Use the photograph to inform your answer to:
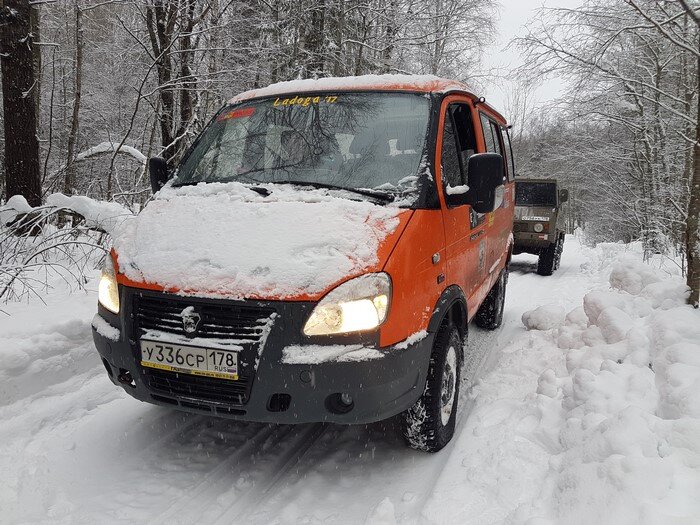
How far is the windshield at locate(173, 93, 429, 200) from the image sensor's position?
9.63 ft

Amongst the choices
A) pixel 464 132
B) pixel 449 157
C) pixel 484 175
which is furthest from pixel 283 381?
pixel 464 132

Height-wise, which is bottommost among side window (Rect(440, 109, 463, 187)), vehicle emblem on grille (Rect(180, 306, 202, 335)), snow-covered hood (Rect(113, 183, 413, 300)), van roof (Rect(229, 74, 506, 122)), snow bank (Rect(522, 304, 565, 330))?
snow bank (Rect(522, 304, 565, 330))

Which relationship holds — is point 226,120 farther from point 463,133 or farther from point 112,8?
point 112,8

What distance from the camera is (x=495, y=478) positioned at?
2525mm

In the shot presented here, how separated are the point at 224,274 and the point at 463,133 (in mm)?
2230

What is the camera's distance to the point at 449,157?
3201 millimetres

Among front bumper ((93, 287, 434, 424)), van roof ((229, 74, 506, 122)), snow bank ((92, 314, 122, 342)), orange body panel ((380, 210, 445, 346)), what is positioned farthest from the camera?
van roof ((229, 74, 506, 122))

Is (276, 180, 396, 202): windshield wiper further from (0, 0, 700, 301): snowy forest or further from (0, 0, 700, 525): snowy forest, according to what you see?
(0, 0, 700, 301): snowy forest

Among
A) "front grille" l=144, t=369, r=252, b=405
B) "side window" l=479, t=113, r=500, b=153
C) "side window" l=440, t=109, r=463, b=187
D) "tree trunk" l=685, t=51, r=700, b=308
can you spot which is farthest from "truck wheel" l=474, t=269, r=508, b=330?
"front grille" l=144, t=369, r=252, b=405

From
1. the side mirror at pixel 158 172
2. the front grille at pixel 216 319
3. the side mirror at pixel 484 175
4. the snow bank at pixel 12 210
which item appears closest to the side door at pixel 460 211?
the side mirror at pixel 484 175

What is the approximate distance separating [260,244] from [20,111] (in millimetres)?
6771

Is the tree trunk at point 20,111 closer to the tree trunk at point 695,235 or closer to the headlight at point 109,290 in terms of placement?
the headlight at point 109,290

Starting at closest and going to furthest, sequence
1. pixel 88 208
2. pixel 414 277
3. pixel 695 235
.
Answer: pixel 414 277 < pixel 695 235 < pixel 88 208

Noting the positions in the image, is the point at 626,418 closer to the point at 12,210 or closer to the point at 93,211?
the point at 93,211
